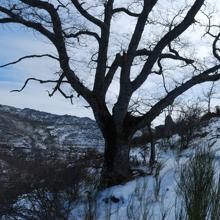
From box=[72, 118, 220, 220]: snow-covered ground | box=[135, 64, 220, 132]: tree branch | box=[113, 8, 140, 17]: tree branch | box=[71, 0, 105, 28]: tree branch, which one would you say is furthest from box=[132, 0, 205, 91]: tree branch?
box=[72, 118, 220, 220]: snow-covered ground

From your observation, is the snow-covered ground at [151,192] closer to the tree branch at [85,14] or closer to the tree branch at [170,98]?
the tree branch at [170,98]

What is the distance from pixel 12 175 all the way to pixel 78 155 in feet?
10.6

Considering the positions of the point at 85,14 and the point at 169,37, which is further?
the point at 85,14

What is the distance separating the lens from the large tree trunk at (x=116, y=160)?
1278 centimetres

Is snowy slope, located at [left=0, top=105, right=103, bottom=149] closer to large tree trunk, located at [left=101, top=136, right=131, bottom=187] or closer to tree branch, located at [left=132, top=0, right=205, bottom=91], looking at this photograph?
large tree trunk, located at [left=101, top=136, right=131, bottom=187]

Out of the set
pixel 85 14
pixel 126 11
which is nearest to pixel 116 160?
pixel 85 14

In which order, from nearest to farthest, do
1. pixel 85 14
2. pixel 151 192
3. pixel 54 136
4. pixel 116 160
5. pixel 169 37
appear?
pixel 151 192
pixel 116 160
pixel 169 37
pixel 85 14
pixel 54 136

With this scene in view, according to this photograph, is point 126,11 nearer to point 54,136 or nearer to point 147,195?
point 54,136

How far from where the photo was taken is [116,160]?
42.4 ft

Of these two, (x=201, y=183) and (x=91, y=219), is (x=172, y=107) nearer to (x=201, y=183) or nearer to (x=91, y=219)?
(x=91, y=219)

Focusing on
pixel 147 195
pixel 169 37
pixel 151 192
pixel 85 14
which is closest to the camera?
pixel 147 195

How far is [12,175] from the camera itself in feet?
28.1

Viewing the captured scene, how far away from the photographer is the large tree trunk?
12.8 meters

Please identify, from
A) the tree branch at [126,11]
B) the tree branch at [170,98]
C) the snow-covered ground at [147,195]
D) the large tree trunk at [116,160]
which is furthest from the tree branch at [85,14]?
the snow-covered ground at [147,195]
